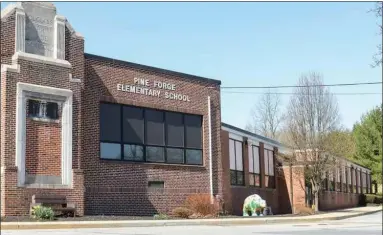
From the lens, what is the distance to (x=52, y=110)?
22703mm

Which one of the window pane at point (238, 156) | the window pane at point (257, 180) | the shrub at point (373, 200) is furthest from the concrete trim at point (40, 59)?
the shrub at point (373, 200)

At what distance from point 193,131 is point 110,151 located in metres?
5.05

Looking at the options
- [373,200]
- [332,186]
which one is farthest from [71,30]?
[373,200]

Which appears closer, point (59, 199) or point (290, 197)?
point (59, 199)

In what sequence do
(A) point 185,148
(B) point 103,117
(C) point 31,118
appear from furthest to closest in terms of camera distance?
(A) point 185,148 < (B) point 103,117 < (C) point 31,118

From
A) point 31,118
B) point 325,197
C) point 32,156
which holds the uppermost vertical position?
point 31,118

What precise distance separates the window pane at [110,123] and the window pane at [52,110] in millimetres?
2630

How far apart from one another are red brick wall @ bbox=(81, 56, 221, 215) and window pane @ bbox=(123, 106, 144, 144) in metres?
0.38

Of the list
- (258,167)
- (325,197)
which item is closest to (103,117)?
(258,167)

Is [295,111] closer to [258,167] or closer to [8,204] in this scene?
[258,167]

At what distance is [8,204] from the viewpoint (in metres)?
20.7

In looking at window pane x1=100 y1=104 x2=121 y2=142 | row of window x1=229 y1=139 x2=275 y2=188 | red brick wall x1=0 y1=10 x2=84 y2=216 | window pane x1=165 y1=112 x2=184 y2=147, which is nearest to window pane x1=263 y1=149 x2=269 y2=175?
row of window x1=229 y1=139 x2=275 y2=188

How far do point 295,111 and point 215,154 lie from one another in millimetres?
10653

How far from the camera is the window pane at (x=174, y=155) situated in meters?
27.3
